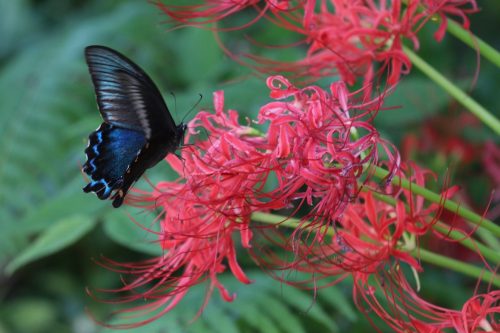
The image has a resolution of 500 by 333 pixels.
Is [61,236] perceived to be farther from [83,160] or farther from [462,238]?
[462,238]

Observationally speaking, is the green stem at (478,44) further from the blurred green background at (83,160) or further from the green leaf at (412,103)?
the green leaf at (412,103)

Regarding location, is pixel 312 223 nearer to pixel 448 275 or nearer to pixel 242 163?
pixel 242 163

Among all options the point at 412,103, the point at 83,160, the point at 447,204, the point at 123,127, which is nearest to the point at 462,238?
the point at 447,204

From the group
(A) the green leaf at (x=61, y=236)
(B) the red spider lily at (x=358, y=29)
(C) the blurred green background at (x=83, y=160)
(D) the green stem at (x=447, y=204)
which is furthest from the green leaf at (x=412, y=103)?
(D) the green stem at (x=447, y=204)

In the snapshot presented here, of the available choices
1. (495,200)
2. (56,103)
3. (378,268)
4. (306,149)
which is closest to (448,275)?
(495,200)

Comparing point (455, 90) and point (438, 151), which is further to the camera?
point (438, 151)

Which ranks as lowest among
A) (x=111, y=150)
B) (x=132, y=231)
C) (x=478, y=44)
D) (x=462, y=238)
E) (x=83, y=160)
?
(x=83, y=160)
